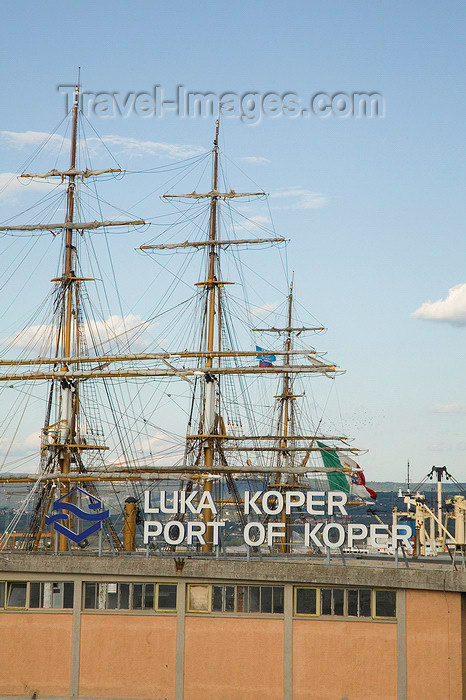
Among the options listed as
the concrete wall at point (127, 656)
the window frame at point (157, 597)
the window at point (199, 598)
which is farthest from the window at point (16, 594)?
the window at point (199, 598)

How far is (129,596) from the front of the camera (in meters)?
41.7

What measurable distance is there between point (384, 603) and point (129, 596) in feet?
36.0

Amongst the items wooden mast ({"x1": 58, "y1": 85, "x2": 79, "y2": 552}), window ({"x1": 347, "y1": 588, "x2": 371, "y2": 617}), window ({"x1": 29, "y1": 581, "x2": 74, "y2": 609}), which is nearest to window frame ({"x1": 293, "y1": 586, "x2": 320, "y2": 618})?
window ({"x1": 347, "y1": 588, "x2": 371, "y2": 617})

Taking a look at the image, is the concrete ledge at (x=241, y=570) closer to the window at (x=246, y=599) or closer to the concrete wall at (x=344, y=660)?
the window at (x=246, y=599)

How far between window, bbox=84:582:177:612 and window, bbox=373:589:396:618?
28.2 ft

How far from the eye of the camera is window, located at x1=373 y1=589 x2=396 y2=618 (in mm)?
39469

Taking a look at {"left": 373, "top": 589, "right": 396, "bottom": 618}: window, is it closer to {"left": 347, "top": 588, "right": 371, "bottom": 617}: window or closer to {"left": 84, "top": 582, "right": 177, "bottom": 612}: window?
{"left": 347, "top": 588, "right": 371, "bottom": 617}: window

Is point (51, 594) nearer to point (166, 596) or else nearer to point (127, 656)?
point (127, 656)

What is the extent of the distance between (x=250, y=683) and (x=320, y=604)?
4.40 meters

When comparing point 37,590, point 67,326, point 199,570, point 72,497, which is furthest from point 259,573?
point 67,326

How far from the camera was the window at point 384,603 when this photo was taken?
129 ft

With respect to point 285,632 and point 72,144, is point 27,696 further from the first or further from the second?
point 72,144

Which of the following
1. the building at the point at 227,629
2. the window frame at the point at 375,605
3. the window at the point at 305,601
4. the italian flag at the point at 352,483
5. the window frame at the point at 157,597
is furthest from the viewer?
the italian flag at the point at 352,483

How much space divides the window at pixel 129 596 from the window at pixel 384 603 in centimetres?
861
